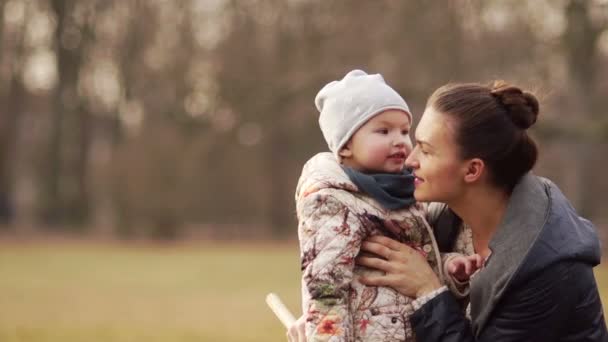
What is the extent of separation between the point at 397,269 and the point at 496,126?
0.57 metres

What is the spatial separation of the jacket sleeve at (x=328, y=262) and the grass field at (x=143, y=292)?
7.31m

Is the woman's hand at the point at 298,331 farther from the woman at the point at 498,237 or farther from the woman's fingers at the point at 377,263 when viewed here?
the woman's fingers at the point at 377,263

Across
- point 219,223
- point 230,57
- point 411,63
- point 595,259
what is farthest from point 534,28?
point 595,259

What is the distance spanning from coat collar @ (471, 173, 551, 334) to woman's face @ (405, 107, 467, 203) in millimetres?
200

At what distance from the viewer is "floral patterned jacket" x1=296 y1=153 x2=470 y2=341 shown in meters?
3.16

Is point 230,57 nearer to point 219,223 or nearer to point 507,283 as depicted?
point 219,223

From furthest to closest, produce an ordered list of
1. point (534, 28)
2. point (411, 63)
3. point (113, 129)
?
point (113, 129) < point (411, 63) < point (534, 28)

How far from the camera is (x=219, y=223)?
32.0 m

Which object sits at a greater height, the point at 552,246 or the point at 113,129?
the point at 552,246

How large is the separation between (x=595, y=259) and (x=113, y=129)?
32023 mm

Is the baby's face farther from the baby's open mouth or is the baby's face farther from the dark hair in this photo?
the dark hair

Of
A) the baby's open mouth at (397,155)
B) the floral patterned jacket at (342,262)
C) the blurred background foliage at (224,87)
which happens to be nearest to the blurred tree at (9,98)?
the blurred background foliage at (224,87)

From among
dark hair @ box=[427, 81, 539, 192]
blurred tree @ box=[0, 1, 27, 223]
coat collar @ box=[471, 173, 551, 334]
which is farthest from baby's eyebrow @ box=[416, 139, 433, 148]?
blurred tree @ box=[0, 1, 27, 223]

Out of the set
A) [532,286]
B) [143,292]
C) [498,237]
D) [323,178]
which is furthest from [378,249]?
[143,292]
